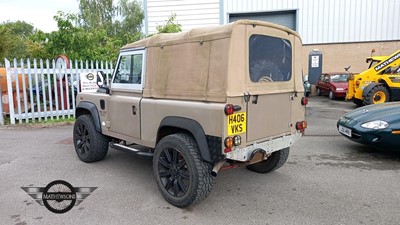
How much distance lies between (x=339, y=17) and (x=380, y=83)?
7476 mm

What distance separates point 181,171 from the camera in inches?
137

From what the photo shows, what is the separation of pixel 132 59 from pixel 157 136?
1303 mm

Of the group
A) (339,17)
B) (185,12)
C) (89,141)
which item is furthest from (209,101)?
(339,17)

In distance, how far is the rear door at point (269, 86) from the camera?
331 centimetres

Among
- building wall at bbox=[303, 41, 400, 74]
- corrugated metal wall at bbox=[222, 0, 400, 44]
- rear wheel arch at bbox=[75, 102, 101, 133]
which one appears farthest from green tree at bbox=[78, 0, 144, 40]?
rear wheel arch at bbox=[75, 102, 101, 133]

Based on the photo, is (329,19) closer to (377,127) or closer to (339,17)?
(339,17)

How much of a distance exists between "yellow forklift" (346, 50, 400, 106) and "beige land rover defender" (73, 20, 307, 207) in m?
9.08

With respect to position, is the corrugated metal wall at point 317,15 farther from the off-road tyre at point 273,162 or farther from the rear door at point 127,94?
the off-road tyre at point 273,162

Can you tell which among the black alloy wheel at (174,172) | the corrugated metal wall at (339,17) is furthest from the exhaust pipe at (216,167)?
the corrugated metal wall at (339,17)

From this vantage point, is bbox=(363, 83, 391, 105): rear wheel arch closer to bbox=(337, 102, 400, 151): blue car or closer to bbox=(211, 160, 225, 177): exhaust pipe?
bbox=(337, 102, 400, 151): blue car

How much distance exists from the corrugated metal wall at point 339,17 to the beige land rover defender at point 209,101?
45.0 feet

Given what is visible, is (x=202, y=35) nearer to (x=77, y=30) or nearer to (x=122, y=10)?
(x=77, y=30)

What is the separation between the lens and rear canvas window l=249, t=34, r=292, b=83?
132 inches

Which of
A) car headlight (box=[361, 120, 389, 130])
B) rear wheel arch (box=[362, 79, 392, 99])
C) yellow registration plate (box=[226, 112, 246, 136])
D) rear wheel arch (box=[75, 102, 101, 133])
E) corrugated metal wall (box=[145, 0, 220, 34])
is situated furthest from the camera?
corrugated metal wall (box=[145, 0, 220, 34])
